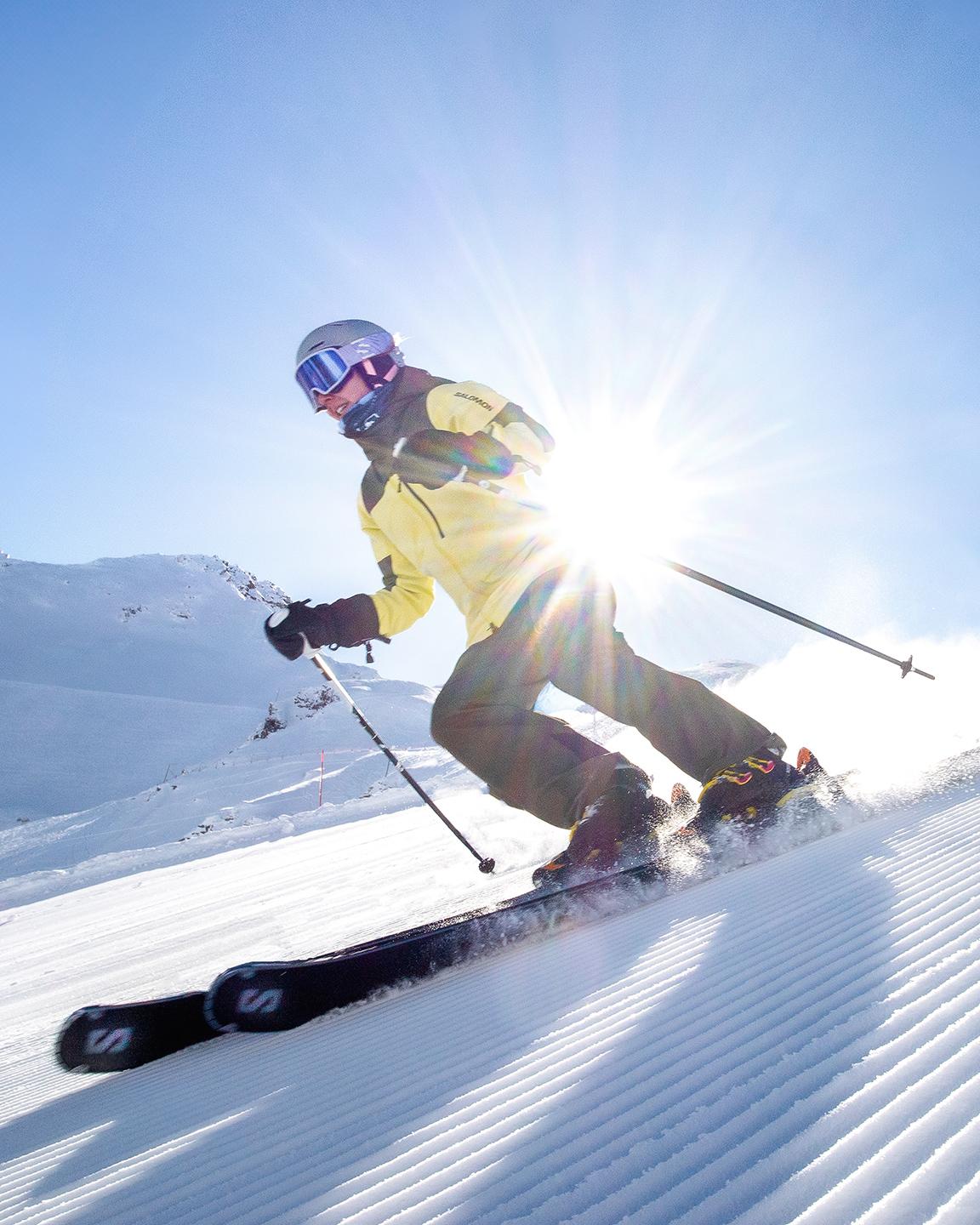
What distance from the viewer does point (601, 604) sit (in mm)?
3209

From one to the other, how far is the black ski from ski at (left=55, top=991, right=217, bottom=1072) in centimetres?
11

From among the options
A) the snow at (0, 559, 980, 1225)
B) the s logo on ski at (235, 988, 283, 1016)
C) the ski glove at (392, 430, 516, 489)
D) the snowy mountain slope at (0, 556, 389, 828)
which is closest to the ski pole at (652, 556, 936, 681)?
the snow at (0, 559, 980, 1225)

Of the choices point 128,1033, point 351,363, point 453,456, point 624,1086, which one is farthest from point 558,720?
point 624,1086

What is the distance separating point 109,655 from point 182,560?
3610 cm

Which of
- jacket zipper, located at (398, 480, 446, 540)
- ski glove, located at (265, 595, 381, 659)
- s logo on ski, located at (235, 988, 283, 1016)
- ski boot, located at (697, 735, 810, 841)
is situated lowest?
ski boot, located at (697, 735, 810, 841)

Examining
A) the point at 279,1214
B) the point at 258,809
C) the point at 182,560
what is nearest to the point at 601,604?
the point at 279,1214

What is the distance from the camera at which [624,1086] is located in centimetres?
100

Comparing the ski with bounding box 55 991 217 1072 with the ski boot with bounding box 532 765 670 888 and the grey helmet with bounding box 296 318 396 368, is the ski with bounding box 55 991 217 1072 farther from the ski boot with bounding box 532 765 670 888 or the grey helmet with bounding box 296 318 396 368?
the grey helmet with bounding box 296 318 396 368

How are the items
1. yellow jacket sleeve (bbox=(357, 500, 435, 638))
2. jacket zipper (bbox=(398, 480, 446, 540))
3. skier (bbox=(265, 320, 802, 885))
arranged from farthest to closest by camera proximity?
yellow jacket sleeve (bbox=(357, 500, 435, 638))
jacket zipper (bbox=(398, 480, 446, 540))
skier (bbox=(265, 320, 802, 885))

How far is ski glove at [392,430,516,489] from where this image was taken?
10.2 ft

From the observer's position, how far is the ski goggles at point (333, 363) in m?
3.54

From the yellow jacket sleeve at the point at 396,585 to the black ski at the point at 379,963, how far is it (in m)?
1.71

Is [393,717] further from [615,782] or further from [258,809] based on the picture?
[615,782]

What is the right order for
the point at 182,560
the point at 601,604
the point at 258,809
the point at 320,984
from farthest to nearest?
the point at 182,560 < the point at 258,809 < the point at 601,604 < the point at 320,984
